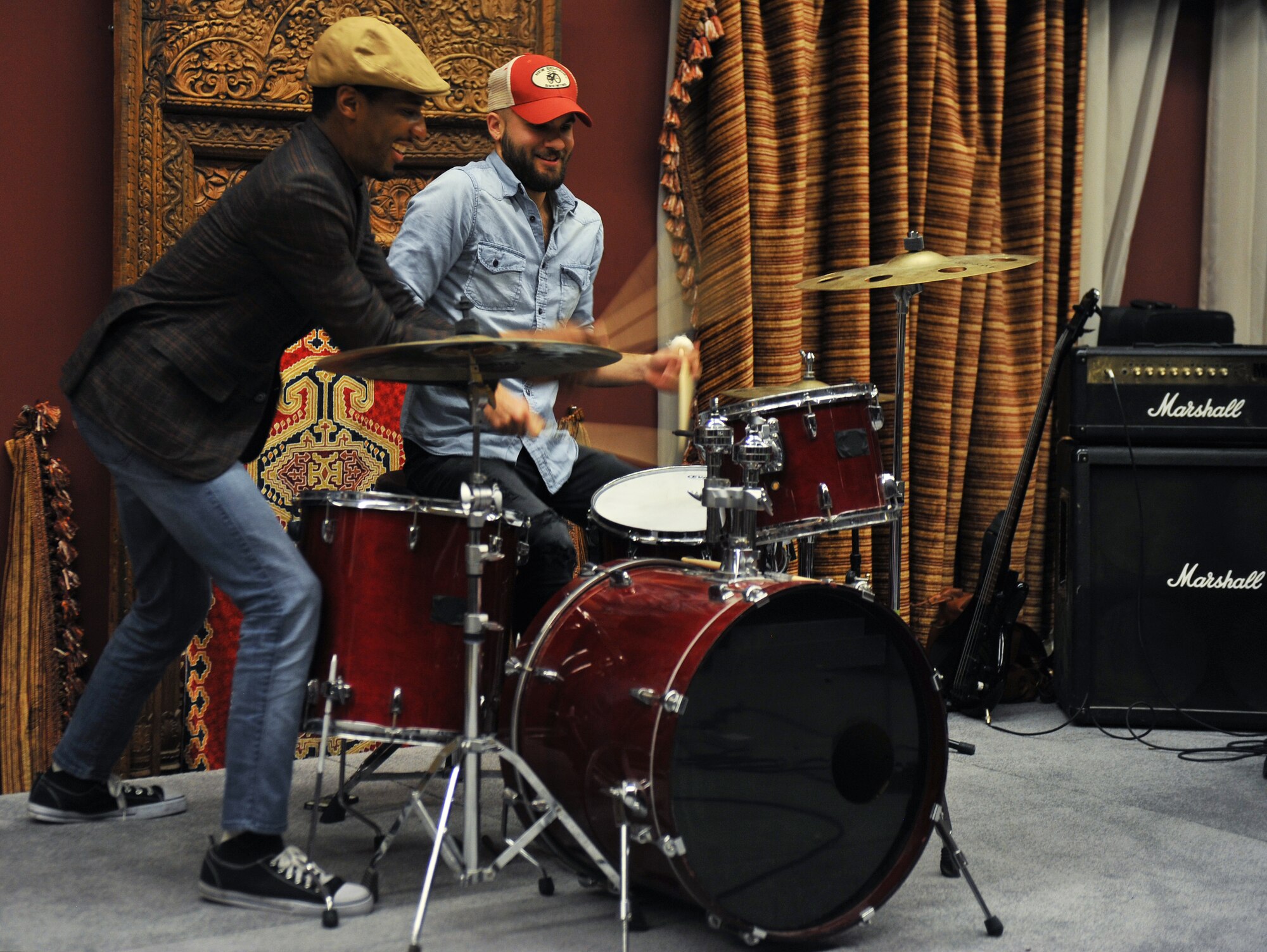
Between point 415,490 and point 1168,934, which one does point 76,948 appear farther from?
point 1168,934

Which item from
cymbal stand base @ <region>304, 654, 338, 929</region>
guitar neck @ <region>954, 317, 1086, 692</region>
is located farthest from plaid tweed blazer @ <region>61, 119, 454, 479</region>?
guitar neck @ <region>954, 317, 1086, 692</region>

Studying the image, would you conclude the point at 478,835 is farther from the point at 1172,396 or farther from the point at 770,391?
the point at 1172,396

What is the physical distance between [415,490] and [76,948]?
107cm

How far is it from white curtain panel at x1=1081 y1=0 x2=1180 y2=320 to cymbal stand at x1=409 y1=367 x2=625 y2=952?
9.55 feet

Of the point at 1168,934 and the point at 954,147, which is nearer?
the point at 1168,934

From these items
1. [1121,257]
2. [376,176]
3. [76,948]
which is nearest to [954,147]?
[1121,257]

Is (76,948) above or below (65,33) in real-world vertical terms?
below

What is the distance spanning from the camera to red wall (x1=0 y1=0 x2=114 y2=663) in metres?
3.00

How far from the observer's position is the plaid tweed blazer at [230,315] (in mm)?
2004

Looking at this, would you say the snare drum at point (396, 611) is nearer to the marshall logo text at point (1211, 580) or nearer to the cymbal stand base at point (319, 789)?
the cymbal stand base at point (319, 789)

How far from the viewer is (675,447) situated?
3.75 metres

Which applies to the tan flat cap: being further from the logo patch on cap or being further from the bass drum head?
the bass drum head

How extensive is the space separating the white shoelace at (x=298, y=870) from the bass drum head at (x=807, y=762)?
2.16ft

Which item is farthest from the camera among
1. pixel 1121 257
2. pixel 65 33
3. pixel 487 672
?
pixel 1121 257
